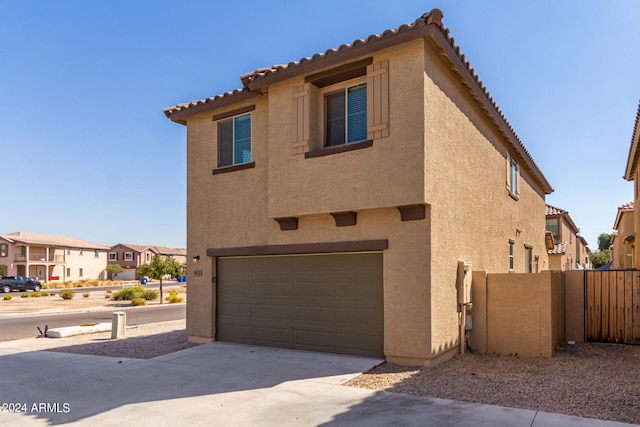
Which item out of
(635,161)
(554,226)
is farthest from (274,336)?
(554,226)

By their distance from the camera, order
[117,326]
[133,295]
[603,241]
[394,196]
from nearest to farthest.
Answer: [394,196] → [117,326] → [133,295] → [603,241]

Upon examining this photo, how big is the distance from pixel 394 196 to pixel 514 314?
4.20 metres

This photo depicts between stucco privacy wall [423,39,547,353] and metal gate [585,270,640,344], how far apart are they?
8.56 feet

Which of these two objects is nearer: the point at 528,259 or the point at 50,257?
the point at 528,259

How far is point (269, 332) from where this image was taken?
1104 centimetres

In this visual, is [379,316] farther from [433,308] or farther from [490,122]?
[490,122]

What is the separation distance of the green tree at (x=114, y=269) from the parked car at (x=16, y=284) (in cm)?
2971

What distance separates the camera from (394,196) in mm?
8828

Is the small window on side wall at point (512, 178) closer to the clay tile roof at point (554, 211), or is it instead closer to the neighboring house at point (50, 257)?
the clay tile roof at point (554, 211)

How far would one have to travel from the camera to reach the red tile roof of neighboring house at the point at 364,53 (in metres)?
8.59

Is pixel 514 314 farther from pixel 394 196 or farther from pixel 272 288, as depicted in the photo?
pixel 272 288

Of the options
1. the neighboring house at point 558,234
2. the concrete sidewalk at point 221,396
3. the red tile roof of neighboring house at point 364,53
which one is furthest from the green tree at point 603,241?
the concrete sidewalk at point 221,396

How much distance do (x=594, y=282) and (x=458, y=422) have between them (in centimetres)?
848

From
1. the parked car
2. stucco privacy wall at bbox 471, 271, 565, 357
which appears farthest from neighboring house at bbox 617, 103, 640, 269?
the parked car
